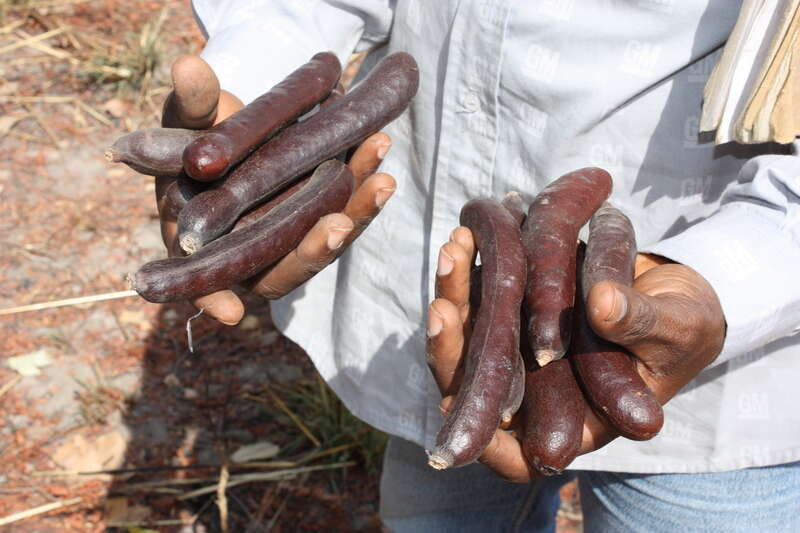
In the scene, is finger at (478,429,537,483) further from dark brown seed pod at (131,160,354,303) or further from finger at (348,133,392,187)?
finger at (348,133,392,187)

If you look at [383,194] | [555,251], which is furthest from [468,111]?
[555,251]

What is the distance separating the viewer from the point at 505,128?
216cm

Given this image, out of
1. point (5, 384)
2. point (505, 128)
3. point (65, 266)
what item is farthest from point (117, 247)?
point (505, 128)

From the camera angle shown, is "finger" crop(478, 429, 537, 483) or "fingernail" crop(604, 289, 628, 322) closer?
"fingernail" crop(604, 289, 628, 322)

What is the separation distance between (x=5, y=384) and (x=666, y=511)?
10.4 feet

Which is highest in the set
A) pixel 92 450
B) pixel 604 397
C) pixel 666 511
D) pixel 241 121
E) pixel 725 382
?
pixel 241 121

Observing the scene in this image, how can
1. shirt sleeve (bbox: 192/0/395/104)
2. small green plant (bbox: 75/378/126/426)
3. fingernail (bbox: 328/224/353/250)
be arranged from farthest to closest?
small green plant (bbox: 75/378/126/426)
shirt sleeve (bbox: 192/0/395/104)
fingernail (bbox: 328/224/353/250)

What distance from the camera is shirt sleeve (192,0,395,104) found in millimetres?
2348

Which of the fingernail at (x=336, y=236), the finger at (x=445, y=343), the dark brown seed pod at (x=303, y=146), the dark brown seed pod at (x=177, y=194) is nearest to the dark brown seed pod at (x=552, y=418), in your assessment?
the finger at (x=445, y=343)

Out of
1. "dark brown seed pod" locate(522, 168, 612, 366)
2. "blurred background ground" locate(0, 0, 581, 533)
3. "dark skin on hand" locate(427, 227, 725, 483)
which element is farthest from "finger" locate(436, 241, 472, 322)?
"blurred background ground" locate(0, 0, 581, 533)

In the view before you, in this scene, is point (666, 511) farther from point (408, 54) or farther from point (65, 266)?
point (65, 266)

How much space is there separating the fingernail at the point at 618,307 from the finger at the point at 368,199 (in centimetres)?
69

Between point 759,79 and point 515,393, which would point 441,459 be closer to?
point 515,393

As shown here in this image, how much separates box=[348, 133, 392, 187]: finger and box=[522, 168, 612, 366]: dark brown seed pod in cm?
44
